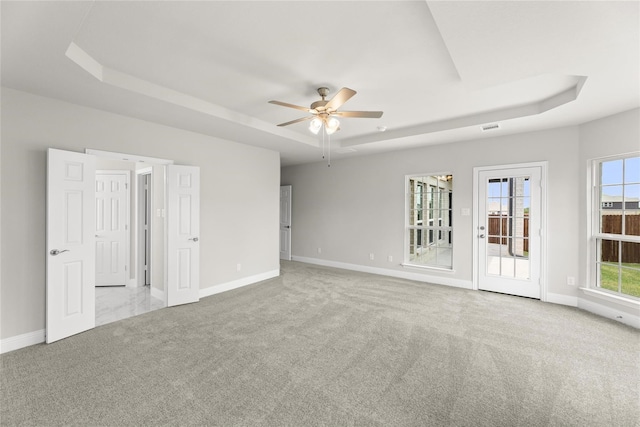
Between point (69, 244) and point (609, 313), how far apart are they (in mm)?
6498

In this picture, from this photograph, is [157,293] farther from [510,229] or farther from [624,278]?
[624,278]

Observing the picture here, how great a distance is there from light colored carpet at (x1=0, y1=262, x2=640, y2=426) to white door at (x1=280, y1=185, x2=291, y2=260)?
12.6ft

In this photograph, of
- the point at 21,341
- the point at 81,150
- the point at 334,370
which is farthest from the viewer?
the point at 81,150

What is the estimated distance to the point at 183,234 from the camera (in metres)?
4.20

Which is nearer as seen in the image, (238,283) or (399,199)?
(238,283)

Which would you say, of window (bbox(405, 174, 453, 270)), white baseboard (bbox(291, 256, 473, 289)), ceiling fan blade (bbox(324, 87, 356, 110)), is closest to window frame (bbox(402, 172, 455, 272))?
window (bbox(405, 174, 453, 270))

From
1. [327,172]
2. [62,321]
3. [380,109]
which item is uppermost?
[380,109]

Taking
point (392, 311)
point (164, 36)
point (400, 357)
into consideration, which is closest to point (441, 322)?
point (392, 311)

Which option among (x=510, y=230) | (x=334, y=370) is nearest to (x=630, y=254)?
(x=510, y=230)

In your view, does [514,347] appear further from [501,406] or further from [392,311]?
[392,311]

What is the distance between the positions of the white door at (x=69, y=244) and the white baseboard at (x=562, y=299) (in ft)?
20.3

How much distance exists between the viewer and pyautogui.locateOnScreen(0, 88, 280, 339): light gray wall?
2.81 m

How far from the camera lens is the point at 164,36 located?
2.22 meters

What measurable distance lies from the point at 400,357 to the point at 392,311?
3.97 ft
